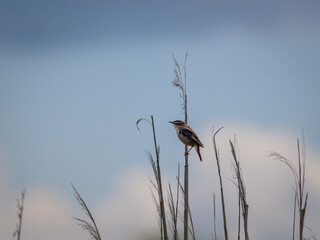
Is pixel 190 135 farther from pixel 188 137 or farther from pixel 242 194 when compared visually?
pixel 242 194

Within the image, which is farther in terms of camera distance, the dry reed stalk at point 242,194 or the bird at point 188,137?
the bird at point 188,137

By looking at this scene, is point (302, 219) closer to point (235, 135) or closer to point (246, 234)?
point (246, 234)

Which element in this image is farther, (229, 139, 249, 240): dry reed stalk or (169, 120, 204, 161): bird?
(169, 120, 204, 161): bird

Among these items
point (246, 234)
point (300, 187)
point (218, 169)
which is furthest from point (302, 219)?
point (218, 169)

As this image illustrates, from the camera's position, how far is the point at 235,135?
11.7ft

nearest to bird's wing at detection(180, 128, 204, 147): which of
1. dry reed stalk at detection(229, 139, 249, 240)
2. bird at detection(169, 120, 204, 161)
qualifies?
bird at detection(169, 120, 204, 161)

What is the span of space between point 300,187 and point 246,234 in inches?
25.5

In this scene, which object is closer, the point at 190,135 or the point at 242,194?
the point at 242,194

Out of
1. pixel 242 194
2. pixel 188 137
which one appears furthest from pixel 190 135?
pixel 242 194

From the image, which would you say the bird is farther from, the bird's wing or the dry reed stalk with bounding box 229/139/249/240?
the dry reed stalk with bounding box 229/139/249/240

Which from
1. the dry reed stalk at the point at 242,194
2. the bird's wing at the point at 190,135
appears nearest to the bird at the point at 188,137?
the bird's wing at the point at 190,135

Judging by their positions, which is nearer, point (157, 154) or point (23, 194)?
point (157, 154)

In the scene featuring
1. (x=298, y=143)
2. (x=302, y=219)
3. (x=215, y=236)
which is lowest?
(x=215, y=236)

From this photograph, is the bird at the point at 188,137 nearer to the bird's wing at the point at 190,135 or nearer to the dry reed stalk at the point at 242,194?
the bird's wing at the point at 190,135
